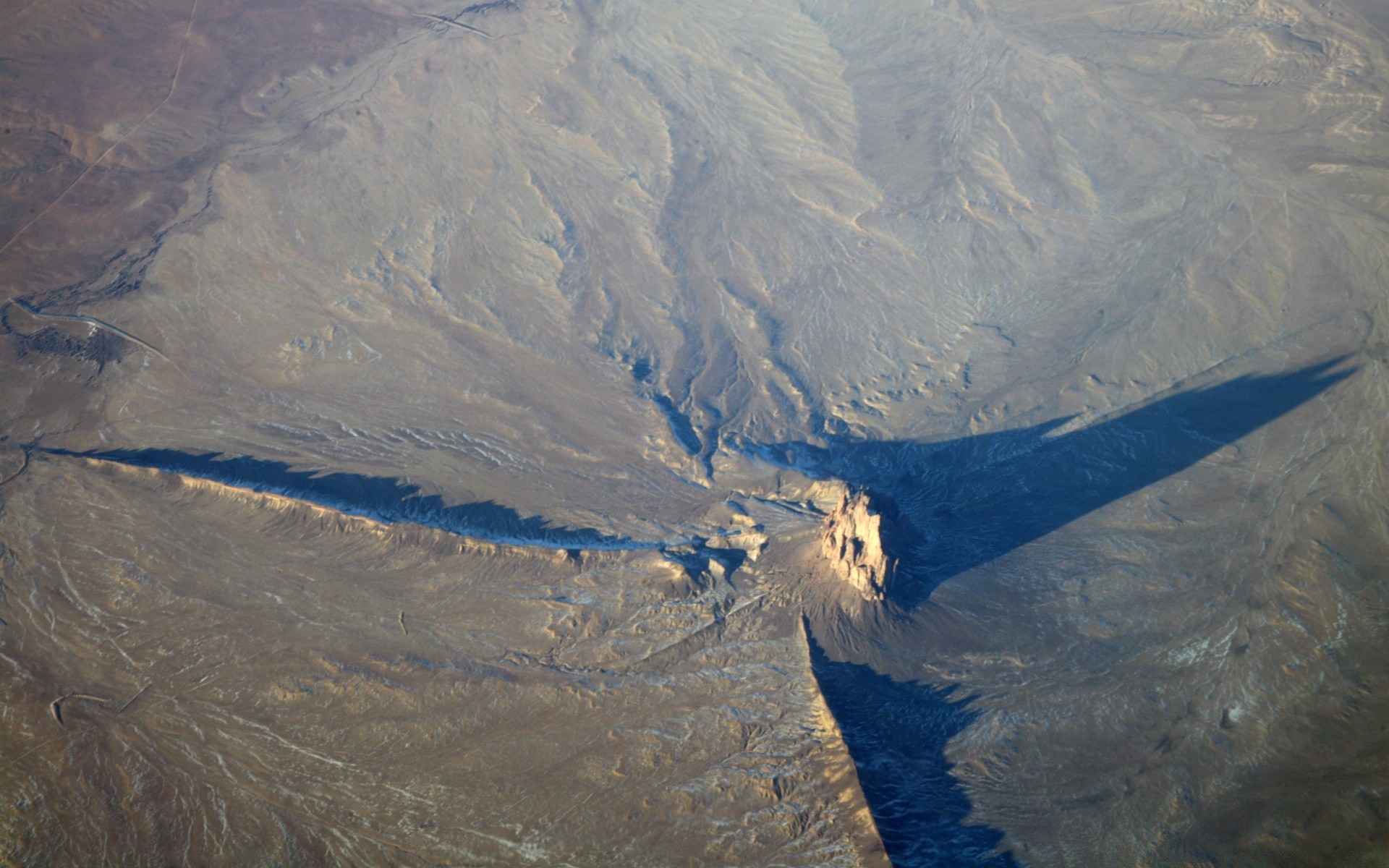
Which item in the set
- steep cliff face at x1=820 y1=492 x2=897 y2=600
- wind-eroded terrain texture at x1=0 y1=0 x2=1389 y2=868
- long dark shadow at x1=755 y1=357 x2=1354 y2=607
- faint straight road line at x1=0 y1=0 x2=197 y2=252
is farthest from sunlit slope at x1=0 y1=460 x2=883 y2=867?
faint straight road line at x1=0 y1=0 x2=197 y2=252

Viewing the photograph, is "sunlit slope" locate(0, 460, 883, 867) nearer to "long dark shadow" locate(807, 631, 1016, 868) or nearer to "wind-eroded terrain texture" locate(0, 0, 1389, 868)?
"wind-eroded terrain texture" locate(0, 0, 1389, 868)

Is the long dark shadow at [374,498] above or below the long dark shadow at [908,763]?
below

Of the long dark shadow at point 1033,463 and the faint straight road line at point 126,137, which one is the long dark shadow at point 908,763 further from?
the faint straight road line at point 126,137

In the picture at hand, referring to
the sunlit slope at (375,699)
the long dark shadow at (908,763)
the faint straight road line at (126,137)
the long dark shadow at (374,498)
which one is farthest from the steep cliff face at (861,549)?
the faint straight road line at (126,137)

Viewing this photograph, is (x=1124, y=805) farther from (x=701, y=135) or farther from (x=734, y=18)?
(x=734, y=18)

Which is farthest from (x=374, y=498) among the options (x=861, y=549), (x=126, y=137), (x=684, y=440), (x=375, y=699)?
(x=126, y=137)

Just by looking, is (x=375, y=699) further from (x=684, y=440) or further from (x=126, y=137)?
(x=126, y=137)

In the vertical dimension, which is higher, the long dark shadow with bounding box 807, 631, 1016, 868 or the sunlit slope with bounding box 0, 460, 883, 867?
the long dark shadow with bounding box 807, 631, 1016, 868
